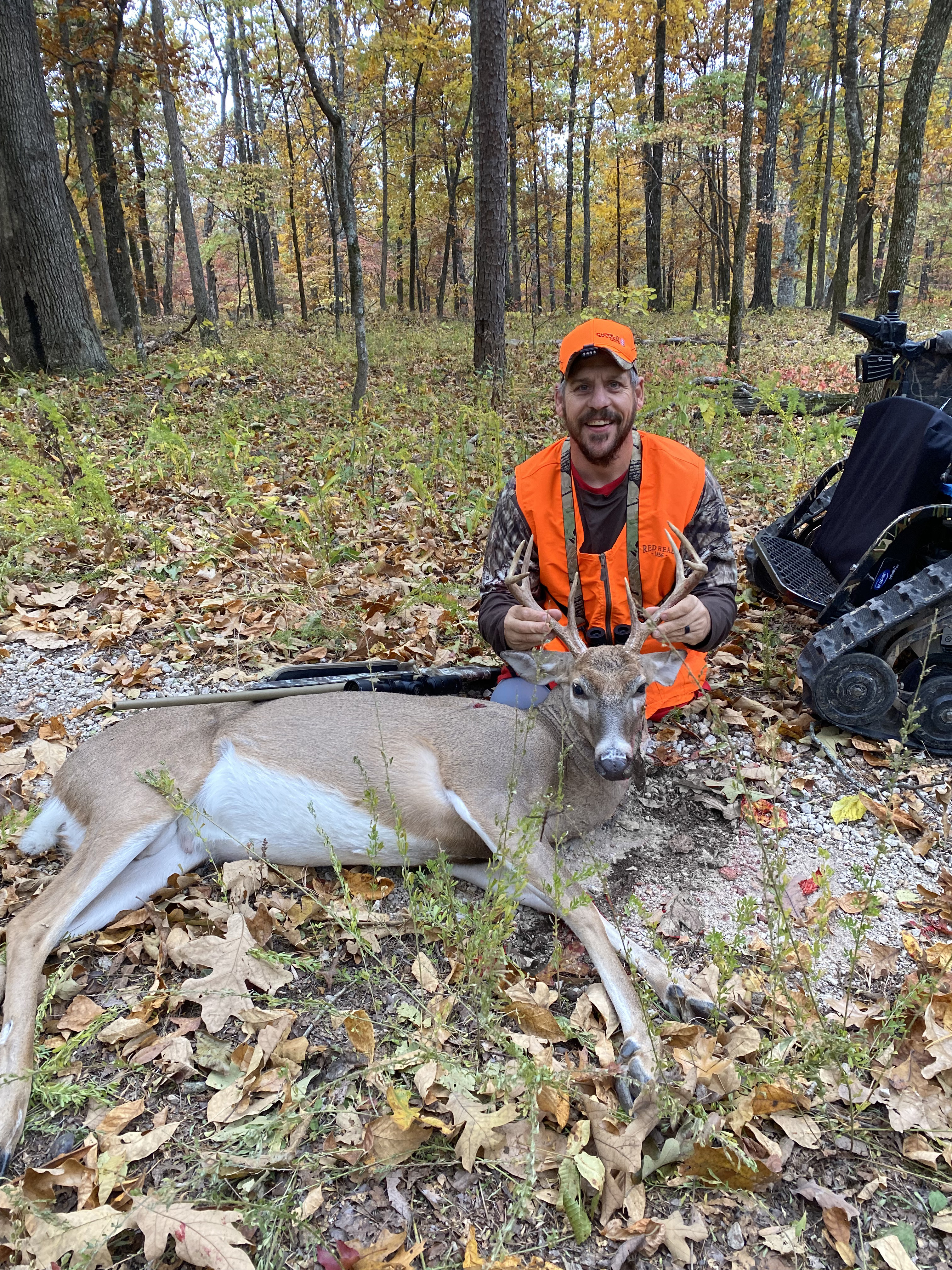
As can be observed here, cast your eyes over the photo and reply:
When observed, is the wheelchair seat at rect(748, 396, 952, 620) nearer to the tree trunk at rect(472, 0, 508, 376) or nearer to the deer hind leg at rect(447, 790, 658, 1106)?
the deer hind leg at rect(447, 790, 658, 1106)

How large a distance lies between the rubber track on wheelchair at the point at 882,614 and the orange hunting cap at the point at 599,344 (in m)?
1.56

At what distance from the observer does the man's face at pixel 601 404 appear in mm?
3555

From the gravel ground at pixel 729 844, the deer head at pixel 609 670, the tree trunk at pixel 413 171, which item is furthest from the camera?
the tree trunk at pixel 413 171

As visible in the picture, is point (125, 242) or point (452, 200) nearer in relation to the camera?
point (125, 242)

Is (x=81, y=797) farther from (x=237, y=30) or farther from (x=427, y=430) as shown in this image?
(x=237, y=30)

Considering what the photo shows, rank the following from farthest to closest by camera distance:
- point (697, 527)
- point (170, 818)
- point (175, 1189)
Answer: point (697, 527)
point (170, 818)
point (175, 1189)

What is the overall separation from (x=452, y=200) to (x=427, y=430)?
21021 mm

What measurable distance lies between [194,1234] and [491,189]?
10583 mm

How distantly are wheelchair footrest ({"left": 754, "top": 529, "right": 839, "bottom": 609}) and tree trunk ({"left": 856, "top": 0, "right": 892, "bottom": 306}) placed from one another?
63.8 ft

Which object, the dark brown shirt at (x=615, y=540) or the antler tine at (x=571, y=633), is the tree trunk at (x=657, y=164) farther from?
the antler tine at (x=571, y=633)

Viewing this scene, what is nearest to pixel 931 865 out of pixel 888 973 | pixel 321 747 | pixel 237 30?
pixel 888 973

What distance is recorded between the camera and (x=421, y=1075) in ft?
7.28

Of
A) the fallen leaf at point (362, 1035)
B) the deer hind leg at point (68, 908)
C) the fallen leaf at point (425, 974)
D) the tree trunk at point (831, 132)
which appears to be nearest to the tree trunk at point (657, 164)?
the tree trunk at point (831, 132)

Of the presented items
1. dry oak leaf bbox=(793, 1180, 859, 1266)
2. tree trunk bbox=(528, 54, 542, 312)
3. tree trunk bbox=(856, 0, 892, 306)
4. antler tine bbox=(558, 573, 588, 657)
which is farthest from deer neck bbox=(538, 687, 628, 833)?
tree trunk bbox=(856, 0, 892, 306)
